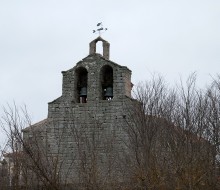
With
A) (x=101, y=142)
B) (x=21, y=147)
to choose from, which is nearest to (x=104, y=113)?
(x=101, y=142)

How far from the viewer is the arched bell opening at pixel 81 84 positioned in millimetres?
19797

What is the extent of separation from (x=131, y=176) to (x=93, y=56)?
25.9ft

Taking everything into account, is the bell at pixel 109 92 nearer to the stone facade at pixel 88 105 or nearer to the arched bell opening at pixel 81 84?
the stone facade at pixel 88 105

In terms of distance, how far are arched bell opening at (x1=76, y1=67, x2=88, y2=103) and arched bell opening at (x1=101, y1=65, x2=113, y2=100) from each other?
76 cm

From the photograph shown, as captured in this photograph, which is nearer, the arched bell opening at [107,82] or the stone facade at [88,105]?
the stone facade at [88,105]

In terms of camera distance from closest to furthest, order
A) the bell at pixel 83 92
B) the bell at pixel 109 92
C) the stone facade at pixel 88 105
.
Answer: the stone facade at pixel 88 105 < the bell at pixel 109 92 < the bell at pixel 83 92

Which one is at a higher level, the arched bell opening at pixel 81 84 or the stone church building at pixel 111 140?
the arched bell opening at pixel 81 84

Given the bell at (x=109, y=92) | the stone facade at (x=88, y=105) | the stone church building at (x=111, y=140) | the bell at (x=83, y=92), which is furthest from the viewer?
the bell at (x=83, y=92)

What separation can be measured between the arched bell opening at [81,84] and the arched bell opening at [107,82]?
765 mm

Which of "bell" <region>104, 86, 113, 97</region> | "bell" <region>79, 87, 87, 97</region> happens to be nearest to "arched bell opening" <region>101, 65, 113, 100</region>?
"bell" <region>104, 86, 113, 97</region>

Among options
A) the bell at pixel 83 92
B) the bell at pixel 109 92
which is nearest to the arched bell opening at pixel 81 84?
the bell at pixel 83 92

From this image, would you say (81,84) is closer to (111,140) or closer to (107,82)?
(107,82)

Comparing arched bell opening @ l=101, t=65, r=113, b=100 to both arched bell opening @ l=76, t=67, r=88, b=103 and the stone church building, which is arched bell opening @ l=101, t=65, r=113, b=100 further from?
arched bell opening @ l=76, t=67, r=88, b=103

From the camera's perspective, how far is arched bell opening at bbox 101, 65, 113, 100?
19.5 meters
